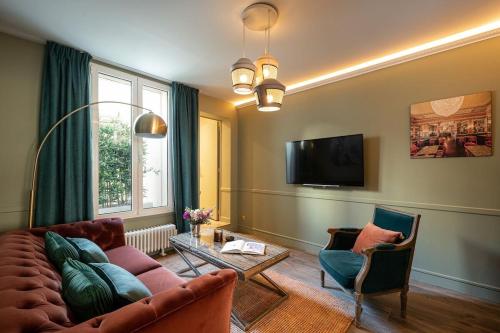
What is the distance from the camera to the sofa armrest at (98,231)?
2.42 metres

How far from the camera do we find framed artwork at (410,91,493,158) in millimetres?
2373

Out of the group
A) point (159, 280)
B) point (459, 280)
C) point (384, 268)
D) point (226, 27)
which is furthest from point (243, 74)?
point (459, 280)

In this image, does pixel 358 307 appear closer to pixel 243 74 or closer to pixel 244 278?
pixel 244 278

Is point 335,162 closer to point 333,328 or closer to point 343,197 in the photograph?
point 343,197

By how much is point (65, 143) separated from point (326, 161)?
348 cm

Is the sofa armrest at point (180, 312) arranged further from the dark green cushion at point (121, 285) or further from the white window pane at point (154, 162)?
the white window pane at point (154, 162)

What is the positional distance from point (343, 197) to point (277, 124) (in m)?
1.74

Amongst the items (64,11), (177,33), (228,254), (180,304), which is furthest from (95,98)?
(180,304)

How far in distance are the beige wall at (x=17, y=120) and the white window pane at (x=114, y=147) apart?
0.69 meters

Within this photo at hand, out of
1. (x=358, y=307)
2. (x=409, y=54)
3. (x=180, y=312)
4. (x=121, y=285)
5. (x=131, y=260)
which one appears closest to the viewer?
(x=180, y=312)

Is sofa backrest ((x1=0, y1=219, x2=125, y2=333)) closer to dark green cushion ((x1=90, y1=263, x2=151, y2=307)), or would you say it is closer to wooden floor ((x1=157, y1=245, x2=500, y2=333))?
dark green cushion ((x1=90, y1=263, x2=151, y2=307))

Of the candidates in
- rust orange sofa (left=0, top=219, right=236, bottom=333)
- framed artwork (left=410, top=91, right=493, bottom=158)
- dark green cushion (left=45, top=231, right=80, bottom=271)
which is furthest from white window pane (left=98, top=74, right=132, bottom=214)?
framed artwork (left=410, top=91, right=493, bottom=158)

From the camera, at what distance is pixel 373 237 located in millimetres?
2355

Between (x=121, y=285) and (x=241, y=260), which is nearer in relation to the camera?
(x=121, y=285)
